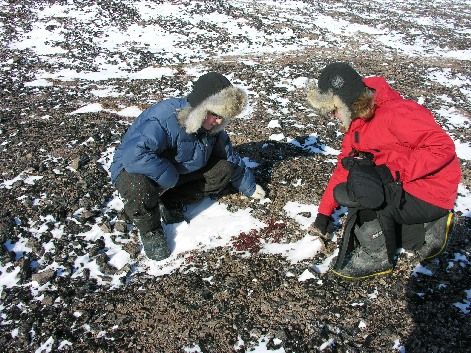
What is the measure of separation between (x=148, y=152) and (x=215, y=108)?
72cm

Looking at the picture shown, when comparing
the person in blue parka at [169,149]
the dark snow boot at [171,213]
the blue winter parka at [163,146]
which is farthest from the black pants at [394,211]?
the dark snow boot at [171,213]

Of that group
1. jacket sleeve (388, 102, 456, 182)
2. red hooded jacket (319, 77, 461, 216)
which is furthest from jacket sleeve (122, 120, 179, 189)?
jacket sleeve (388, 102, 456, 182)

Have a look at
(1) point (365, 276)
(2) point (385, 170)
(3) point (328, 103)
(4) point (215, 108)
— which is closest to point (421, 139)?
(2) point (385, 170)

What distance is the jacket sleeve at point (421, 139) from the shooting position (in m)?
3.15

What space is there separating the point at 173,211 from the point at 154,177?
82 centimetres

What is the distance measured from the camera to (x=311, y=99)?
3.46m

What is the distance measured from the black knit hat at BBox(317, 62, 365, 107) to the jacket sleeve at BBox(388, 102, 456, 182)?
34 centimetres

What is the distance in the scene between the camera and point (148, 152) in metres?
3.68

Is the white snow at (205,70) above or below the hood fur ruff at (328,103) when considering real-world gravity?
below

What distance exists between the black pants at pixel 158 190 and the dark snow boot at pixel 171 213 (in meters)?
0.05

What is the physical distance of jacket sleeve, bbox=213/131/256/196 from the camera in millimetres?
4465

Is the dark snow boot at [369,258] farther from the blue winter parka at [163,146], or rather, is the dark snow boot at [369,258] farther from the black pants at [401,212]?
the blue winter parka at [163,146]

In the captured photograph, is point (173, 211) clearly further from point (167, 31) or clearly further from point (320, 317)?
point (167, 31)

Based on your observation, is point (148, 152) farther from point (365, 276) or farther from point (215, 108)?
point (365, 276)
